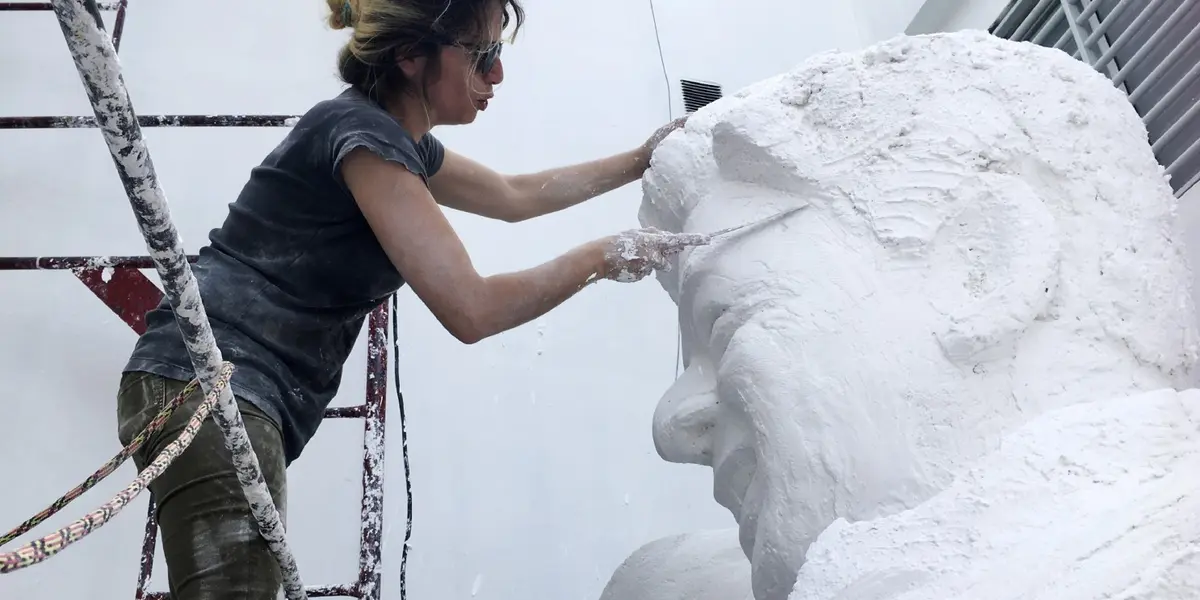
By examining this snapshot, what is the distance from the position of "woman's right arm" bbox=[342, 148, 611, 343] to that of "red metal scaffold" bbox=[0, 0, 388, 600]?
29.8 inches

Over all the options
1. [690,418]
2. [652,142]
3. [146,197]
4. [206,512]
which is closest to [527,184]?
[652,142]

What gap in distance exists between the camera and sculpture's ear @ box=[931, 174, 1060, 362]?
1025 millimetres

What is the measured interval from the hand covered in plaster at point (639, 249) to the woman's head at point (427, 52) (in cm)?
31

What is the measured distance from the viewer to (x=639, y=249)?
1258 millimetres

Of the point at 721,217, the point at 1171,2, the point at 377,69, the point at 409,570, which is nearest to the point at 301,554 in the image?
the point at 409,570

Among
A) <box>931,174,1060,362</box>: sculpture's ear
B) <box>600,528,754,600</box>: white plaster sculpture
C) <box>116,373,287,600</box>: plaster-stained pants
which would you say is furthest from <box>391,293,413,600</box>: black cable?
<box>931,174,1060,362</box>: sculpture's ear

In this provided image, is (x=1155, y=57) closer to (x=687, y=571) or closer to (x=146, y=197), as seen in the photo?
(x=687, y=571)

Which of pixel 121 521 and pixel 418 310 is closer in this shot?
pixel 121 521

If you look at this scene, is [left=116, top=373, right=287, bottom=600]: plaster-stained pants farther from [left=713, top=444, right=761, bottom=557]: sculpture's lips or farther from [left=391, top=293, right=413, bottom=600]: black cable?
[left=391, top=293, right=413, bottom=600]: black cable

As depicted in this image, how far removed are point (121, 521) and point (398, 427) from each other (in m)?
0.62

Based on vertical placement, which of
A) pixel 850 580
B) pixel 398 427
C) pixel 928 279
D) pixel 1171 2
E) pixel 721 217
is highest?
pixel 1171 2

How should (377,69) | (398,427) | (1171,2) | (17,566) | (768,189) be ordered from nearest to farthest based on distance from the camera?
(17,566), (768,189), (377,69), (1171,2), (398,427)

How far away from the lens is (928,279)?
1085mm

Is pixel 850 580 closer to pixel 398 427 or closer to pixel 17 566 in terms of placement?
pixel 17 566
